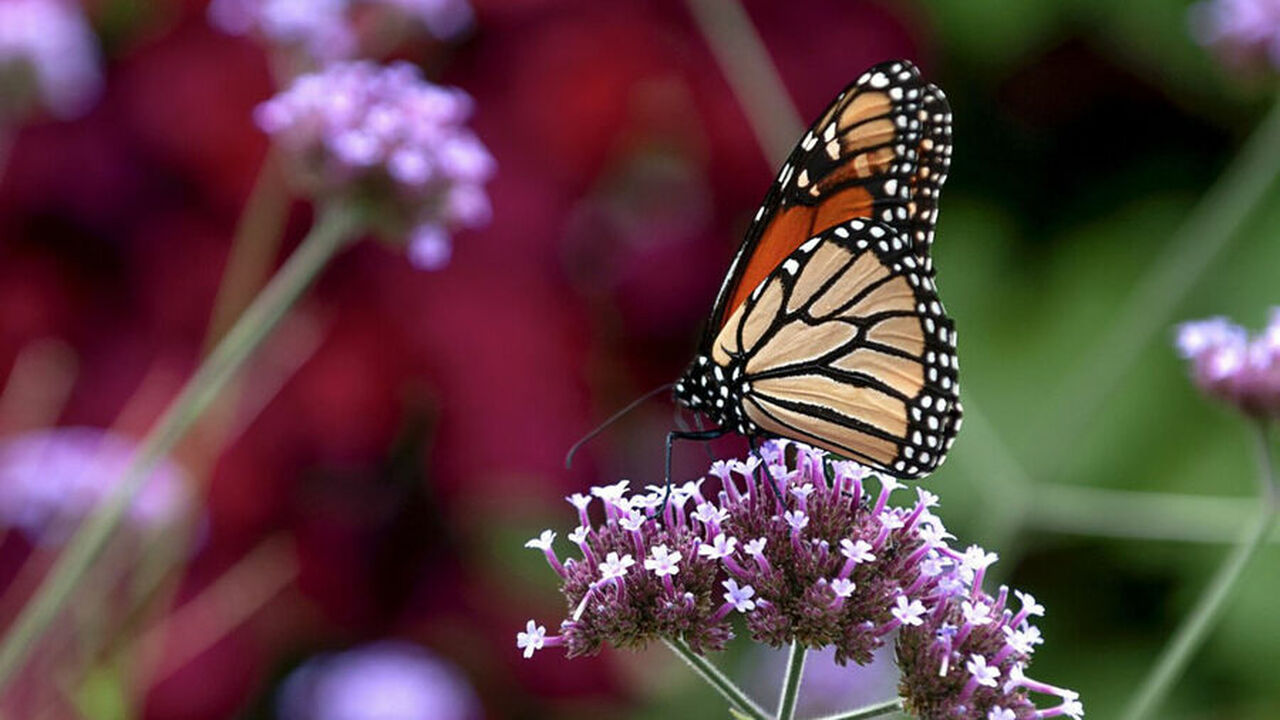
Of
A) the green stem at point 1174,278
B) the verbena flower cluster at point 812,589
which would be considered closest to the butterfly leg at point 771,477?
the verbena flower cluster at point 812,589

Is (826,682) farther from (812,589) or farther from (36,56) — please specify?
(36,56)

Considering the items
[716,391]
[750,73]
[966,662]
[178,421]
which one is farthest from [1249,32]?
[178,421]

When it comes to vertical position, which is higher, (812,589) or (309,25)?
Result: (309,25)

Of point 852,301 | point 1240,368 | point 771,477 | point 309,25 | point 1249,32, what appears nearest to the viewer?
point 771,477

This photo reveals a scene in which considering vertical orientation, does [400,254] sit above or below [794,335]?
above

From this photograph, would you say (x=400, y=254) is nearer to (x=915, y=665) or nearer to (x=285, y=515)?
(x=285, y=515)

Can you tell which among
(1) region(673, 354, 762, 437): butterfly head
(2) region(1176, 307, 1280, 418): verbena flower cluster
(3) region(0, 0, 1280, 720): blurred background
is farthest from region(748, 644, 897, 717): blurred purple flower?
Answer: (1) region(673, 354, 762, 437): butterfly head

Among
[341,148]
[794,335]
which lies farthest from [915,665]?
[341,148]

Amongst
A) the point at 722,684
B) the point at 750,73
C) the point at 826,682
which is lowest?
the point at 722,684
